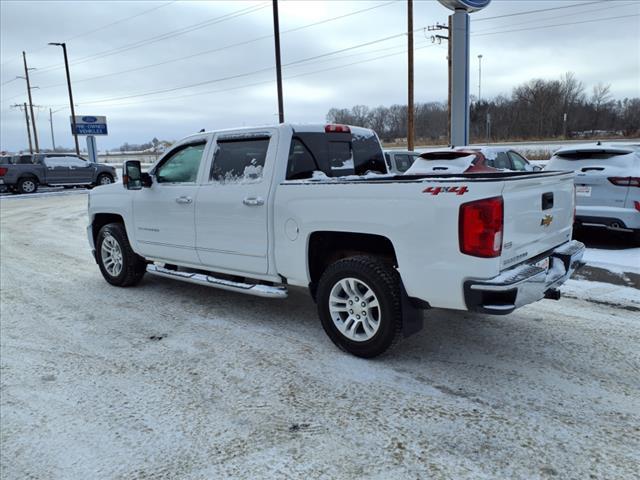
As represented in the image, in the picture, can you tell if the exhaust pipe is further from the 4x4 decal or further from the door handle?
the door handle

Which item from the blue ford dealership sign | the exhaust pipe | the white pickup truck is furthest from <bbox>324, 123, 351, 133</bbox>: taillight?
the blue ford dealership sign

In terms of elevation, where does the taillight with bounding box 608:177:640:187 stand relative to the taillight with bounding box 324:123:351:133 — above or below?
below

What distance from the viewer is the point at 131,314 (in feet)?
18.2

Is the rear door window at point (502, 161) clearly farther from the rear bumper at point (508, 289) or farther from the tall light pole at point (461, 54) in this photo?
the rear bumper at point (508, 289)

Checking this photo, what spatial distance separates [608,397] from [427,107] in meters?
78.7

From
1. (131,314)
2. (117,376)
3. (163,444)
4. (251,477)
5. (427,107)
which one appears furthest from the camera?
(427,107)

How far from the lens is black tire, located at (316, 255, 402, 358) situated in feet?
12.7

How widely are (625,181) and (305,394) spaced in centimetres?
654

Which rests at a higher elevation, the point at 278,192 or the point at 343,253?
the point at 278,192

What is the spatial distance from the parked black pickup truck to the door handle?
2256 centimetres

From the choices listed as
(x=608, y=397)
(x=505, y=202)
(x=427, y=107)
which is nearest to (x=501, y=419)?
(x=608, y=397)

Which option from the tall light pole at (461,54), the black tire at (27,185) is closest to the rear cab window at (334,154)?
the tall light pole at (461,54)

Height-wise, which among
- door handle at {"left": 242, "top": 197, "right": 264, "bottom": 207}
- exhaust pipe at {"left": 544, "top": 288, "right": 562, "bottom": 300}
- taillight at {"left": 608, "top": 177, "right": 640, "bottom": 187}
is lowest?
exhaust pipe at {"left": 544, "top": 288, "right": 562, "bottom": 300}

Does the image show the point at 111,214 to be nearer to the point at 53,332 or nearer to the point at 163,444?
the point at 53,332
